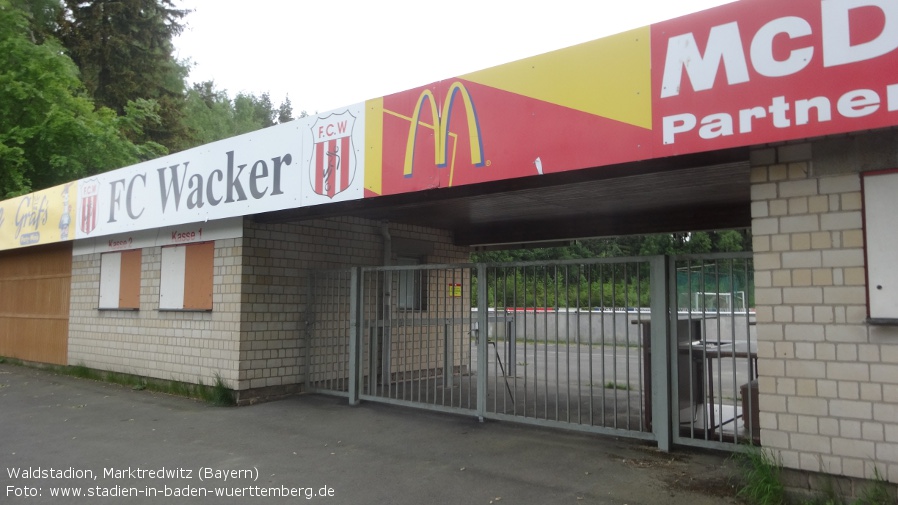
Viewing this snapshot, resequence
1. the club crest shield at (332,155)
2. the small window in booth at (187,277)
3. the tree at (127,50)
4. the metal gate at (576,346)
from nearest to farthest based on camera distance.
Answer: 1. the metal gate at (576,346)
2. the club crest shield at (332,155)
3. the small window in booth at (187,277)
4. the tree at (127,50)

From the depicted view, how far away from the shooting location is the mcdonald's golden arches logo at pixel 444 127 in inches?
242

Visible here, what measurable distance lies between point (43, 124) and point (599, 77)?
75.6 feet

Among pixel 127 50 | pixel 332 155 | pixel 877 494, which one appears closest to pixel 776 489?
pixel 877 494

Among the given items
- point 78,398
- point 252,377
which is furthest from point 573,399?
point 78,398

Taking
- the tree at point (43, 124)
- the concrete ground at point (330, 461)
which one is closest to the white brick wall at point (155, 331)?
the concrete ground at point (330, 461)

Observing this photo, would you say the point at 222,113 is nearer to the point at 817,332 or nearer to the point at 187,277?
the point at 187,277

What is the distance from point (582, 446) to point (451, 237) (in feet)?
20.7

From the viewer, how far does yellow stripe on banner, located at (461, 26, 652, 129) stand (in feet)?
16.8

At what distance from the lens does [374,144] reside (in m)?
7.03

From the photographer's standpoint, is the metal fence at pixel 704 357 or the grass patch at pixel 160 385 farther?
the grass patch at pixel 160 385

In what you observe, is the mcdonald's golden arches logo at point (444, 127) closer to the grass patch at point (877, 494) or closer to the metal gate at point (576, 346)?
the metal gate at point (576, 346)

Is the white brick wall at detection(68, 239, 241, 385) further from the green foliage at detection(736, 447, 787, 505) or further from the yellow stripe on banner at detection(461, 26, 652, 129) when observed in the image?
the green foliage at detection(736, 447, 787, 505)

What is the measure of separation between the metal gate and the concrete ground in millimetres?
403

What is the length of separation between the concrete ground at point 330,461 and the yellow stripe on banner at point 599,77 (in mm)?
3109
